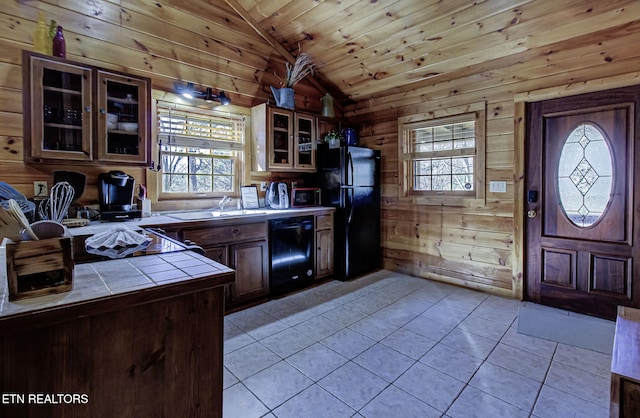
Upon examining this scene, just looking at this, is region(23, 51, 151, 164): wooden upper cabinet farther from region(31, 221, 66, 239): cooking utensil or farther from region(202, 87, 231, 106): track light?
region(31, 221, 66, 239): cooking utensil

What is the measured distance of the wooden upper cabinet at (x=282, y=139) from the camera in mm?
3729

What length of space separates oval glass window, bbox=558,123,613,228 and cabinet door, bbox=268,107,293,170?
2.90 m

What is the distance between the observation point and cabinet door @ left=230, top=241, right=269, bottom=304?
10.2 feet

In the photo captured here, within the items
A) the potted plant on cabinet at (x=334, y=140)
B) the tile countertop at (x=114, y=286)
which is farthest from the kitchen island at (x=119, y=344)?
the potted plant on cabinet at (x=334, y=140)

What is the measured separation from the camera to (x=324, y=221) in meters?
3.98

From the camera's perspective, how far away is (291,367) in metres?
2.16

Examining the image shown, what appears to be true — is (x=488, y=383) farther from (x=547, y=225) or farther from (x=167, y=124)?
(x=167, y=124)

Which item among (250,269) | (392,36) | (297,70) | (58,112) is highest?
(392,36)

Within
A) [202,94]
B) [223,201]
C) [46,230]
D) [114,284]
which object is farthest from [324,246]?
[46,230]

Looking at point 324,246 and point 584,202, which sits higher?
point 584,202

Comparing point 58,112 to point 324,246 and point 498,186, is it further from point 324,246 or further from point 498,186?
point 498,186

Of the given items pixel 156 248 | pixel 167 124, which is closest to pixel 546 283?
pixel 156 248

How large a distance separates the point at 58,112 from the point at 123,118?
435 mm

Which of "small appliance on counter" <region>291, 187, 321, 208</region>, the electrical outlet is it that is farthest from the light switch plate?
the electrical outlet
